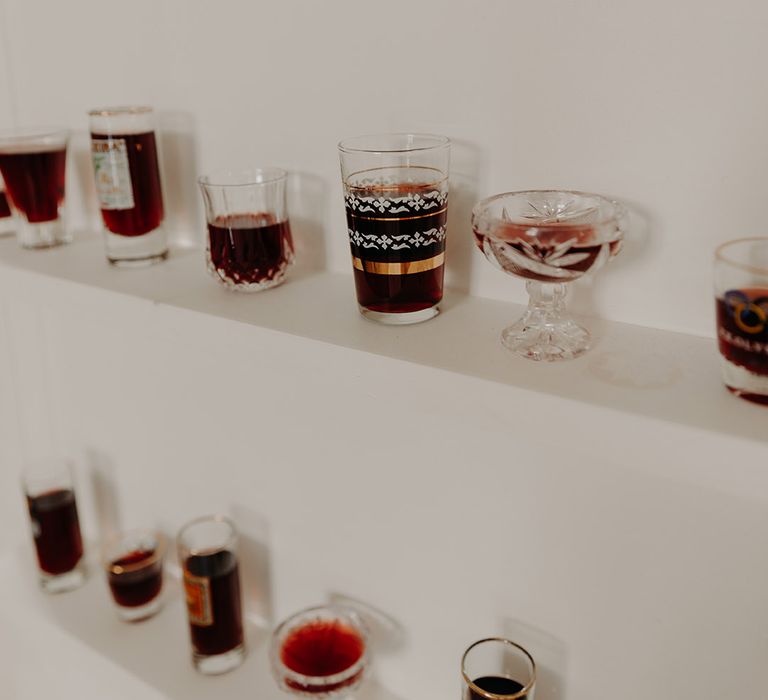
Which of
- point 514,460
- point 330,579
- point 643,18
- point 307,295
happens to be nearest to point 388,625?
point 330,579

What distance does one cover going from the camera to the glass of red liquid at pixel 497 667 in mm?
670

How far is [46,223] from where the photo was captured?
75cm

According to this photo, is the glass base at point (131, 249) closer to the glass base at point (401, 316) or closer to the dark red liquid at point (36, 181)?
the dark red liquid at point (36, 181)

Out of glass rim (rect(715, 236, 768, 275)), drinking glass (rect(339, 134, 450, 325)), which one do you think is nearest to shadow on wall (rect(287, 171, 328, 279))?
drinking glass (rect(339, 134, 450, 325))

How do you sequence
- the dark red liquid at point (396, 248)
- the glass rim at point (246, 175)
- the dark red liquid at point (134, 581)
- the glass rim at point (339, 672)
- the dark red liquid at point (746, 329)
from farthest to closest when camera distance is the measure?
the dark red liquid at point (134, 581) < the glass rim at point (339, 672) < the glass rim at point (246, 175) < the dark red liquid at point (396, 248) < the dark red liquid at point (746, 329)

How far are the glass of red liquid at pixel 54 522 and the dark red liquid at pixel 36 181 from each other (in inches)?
14.6

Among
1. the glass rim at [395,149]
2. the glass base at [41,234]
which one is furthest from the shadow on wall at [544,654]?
the glass base at [41,234]

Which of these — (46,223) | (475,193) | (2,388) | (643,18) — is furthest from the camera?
(2,388)

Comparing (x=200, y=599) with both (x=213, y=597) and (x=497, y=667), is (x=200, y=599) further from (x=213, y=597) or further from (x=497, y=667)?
(x=497, y=667)

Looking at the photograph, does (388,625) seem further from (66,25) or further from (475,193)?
(66,25)

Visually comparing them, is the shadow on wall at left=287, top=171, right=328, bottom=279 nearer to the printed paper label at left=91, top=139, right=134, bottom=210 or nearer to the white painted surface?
the white painted surface

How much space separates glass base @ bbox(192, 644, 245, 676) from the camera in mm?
840

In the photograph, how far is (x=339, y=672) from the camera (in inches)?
30.4

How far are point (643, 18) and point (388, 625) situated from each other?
61cm
